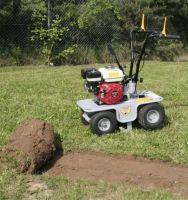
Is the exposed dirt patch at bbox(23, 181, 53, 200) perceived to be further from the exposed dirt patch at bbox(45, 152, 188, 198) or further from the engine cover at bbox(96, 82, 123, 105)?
the engine cover at bbox(96, 82, 123, 105)

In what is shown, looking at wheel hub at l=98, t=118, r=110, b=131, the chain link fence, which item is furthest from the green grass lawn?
the chain link fence

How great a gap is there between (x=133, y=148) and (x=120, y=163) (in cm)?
43

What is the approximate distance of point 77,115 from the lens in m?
7.00

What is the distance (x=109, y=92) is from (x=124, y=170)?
4.29 feet

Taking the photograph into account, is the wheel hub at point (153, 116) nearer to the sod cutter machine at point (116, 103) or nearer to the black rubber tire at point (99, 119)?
the sod cutter machine at point (116, 103)

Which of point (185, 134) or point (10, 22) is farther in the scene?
point (10, 22)

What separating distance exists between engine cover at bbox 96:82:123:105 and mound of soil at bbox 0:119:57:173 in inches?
38.9

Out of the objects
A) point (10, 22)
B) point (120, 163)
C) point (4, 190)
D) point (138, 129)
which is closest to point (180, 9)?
point (10, 22)

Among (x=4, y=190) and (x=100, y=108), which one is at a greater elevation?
(x=100, y=108)

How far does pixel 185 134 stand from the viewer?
6090 mm

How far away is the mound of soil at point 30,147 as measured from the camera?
4840 millimetres

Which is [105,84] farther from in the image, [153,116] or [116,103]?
[153,116]

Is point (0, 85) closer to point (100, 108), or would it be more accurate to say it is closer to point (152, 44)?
point (100, 108)

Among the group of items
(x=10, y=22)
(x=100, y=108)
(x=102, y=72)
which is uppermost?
(x=10, y=22)
